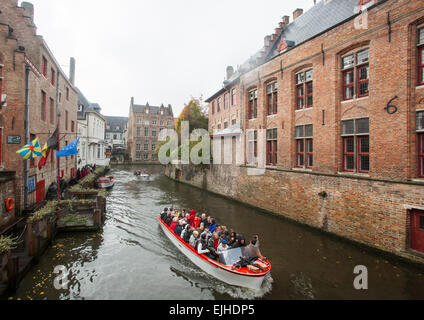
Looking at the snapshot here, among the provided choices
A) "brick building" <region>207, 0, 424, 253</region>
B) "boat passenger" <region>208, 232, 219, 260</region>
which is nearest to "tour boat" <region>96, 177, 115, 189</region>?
"brick building" <region>207, 0, 424, 253</region>

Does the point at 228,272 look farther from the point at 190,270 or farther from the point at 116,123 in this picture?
the point at 116,123

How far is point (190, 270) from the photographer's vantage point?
9.13m

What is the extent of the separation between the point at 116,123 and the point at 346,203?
270 ft

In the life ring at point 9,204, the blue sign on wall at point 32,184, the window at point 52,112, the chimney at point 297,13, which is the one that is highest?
the chimney at point 297,13

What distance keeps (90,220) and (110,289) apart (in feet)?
23.5

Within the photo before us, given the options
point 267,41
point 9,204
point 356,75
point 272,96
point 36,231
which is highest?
point 267,41

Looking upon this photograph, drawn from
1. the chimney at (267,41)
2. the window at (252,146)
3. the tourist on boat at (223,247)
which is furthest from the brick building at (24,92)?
the chimney at (267,41)

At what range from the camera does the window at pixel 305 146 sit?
13.6 m

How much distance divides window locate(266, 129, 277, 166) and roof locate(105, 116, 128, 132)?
73223 mm

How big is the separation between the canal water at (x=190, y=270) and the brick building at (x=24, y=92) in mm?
4331

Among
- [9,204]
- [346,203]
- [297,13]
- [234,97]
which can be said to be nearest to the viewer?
[9,204]

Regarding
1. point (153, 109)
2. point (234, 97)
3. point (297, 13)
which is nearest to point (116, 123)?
point (153, 109)

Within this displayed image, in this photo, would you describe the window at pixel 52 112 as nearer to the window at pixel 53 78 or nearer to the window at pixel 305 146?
the window at pixel 53 78
